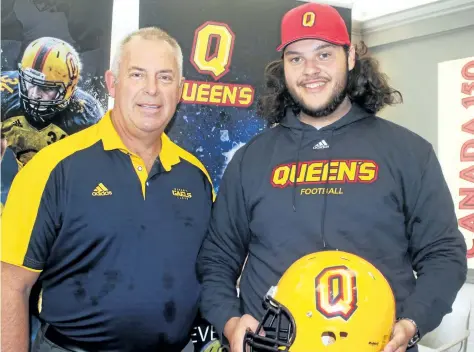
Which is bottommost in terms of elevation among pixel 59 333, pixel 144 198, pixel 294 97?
pixel 59 333

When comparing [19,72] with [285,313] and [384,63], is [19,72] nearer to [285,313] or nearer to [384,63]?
[285,313]

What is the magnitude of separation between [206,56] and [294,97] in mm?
952

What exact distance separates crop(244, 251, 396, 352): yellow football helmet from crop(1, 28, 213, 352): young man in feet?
1.83

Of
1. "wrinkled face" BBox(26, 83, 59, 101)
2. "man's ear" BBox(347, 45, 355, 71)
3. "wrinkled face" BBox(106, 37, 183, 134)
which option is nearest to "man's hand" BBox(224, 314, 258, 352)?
"wrinkled face" BBox(106, 37, 183, 134)

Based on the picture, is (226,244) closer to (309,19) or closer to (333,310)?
(333,310)

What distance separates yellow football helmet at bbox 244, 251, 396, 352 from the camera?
1.28 m

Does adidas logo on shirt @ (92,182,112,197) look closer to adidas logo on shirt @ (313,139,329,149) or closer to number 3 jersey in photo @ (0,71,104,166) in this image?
number 3 jersey in photo @ (0,71,104,166)

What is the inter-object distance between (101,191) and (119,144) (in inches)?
7.5

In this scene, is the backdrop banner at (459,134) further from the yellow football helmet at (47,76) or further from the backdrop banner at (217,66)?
the yellow football helmet at (47,76)

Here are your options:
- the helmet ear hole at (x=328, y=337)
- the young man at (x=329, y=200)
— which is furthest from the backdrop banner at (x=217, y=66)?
the helmet ear hole at (x=328, y=337)

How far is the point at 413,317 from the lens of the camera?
53.5 inches

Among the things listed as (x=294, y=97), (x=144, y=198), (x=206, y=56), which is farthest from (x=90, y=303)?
(x=206, y=56)

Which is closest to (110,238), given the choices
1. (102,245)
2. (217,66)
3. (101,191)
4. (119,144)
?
(102,245)

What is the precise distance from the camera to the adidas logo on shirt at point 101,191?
1775 millimetres
